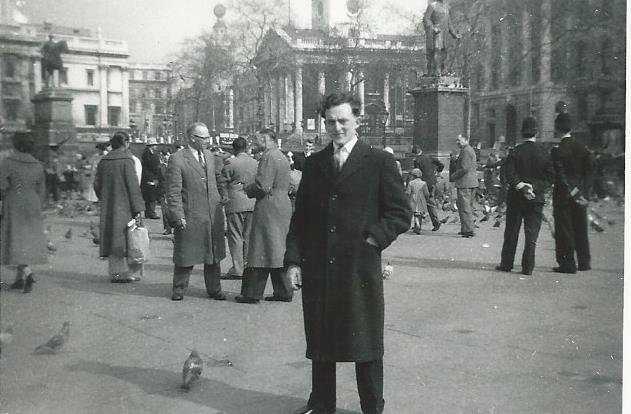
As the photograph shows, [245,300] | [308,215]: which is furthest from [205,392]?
[245,300]

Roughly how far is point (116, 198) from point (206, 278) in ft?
5.82

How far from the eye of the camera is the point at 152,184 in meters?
15.8

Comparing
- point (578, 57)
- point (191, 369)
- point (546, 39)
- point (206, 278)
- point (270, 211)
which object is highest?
point (546, 39)

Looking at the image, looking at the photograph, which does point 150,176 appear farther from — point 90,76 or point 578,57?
point 90,76

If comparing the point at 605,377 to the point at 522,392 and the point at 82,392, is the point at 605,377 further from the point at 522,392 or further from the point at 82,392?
the point at 82,392

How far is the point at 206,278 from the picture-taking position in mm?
8211

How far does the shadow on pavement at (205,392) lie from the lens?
193 inches

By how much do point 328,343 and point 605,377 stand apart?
220 centimetres

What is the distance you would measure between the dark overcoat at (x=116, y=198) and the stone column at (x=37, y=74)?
3.91 meters

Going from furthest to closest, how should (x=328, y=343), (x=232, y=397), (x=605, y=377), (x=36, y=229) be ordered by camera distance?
(x=36, y=229)
(x=605, y=377)
(x=232, y=397)
(x=328, y=343)

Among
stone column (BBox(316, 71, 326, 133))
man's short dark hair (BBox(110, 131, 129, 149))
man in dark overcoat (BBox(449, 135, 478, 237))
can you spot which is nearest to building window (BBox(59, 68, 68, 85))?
man's short dark hair (BBox(110, 131, 129, 149))

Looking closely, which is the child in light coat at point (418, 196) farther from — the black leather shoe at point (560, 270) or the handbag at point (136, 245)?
the handbag at point (136, 245)

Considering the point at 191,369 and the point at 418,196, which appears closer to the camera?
the point at 191,369

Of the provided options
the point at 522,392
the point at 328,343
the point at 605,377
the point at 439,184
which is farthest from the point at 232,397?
the point at 439,184
